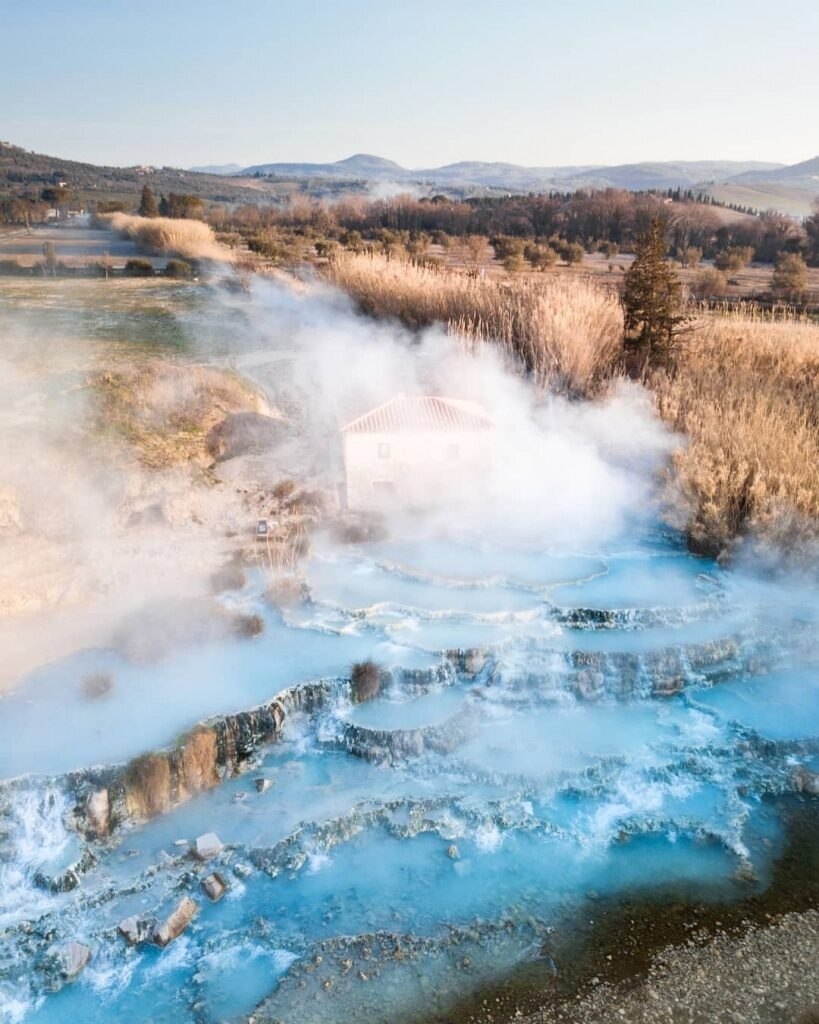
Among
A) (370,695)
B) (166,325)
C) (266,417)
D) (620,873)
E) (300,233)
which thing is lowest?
(620,873)

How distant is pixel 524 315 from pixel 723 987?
32.9 ft

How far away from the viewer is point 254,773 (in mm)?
Result: 6445

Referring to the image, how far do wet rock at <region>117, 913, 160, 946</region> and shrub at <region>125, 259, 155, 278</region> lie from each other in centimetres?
1850

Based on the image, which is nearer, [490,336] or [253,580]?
[253,580]

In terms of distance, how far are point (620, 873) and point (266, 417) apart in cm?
824

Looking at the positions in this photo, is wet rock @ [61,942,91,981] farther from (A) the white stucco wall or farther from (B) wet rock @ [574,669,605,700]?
(A) the white stucco wall

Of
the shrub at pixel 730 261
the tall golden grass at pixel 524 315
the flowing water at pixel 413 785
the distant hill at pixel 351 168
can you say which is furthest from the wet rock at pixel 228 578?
the distant hill at pixel 351 168

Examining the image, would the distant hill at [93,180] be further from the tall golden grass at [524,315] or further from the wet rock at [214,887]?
the wet rock at [214,887]

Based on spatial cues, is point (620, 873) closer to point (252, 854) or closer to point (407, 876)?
point (407, 876)

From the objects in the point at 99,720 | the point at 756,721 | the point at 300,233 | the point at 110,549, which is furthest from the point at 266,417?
the point at 300,233

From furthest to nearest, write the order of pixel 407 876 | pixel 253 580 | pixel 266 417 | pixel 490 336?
pixel 490 336 → pixel 266 417 → pixel 253 580 → pixel 407 876

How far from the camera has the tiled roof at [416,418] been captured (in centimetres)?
942

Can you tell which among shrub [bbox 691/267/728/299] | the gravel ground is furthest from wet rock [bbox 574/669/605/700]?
shrub [bbox 691/267/728/299]

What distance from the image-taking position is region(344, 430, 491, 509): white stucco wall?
9508 mm
